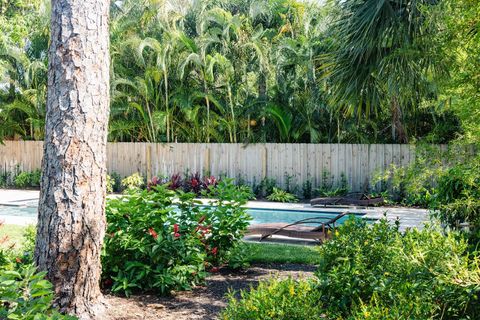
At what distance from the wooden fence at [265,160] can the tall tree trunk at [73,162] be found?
38.0 ft

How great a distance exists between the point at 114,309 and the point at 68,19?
2.37 metres

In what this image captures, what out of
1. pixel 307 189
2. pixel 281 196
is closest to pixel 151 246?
pixel 281 196

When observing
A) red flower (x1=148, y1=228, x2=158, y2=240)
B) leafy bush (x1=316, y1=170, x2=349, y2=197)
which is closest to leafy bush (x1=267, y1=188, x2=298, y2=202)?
leafy bush (x1=316, y1=170, x2=349, y2=197)

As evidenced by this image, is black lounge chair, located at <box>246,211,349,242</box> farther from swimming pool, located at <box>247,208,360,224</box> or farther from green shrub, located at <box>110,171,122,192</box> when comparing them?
green shrub, located at <box>110,171,122,192</box>

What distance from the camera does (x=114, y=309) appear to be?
4.25 meters

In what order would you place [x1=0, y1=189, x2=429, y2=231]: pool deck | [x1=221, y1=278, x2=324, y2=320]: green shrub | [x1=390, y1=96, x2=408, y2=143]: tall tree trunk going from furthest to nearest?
[x1=390, y1=96, x2=408, y2=143]: tall tree trunk, [x1=0, y1=189, x2=429, y2=231]: pool deck, [x1=221, y1=278, x2=324, y2=320]: green shrub

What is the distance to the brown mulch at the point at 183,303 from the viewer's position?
424 cm

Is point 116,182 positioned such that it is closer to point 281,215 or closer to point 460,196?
point 281,215

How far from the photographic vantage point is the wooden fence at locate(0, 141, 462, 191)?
15359mm

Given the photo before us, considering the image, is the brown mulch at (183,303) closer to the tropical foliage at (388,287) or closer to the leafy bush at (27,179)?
the tropical foliage at (388,287)

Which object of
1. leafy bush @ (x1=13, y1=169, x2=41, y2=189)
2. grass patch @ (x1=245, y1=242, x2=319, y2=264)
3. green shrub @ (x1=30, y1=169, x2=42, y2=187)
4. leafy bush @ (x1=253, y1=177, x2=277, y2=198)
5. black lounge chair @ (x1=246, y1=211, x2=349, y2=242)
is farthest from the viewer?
leafy bush @ (x1=13, y1=169, x2=41, y2=189)

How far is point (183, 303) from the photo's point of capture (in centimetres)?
462

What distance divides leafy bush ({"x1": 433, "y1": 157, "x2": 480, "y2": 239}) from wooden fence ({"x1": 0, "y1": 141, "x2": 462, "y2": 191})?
10127 millimetres

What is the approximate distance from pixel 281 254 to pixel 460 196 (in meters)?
3.13
